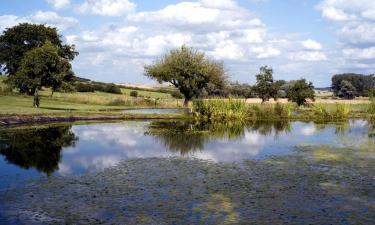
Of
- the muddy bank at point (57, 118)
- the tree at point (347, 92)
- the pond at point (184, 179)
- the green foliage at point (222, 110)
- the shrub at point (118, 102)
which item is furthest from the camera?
the tree at point (347, 92)

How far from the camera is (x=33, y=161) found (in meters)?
22.2

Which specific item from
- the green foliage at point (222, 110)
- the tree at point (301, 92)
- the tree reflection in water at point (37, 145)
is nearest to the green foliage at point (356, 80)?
the tree at point (301, 92)

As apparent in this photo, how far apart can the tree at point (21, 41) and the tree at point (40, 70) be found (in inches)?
1104

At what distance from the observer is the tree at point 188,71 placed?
6575 cm

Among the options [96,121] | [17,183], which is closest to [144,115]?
[96,121]

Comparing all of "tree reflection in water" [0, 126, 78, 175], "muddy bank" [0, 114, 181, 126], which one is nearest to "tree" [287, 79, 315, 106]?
"muddy bank" [0, 114, 181, 126]

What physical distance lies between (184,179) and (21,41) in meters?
68.1

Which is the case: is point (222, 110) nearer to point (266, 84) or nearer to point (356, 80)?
point (266, 84)

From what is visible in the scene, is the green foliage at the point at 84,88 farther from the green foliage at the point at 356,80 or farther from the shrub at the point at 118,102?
the green foliage at the point at 356,80

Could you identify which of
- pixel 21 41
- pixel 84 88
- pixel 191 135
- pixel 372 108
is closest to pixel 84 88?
pixel 84 88

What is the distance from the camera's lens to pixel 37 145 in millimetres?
27469

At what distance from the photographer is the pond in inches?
520

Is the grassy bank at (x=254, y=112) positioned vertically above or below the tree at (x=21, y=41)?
below

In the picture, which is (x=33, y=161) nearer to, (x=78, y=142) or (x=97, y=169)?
(x=97, y=169)
